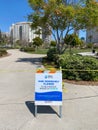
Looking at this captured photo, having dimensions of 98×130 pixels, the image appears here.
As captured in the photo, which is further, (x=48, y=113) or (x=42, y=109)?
(x=42, y=109)

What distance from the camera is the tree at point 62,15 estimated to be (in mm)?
19656

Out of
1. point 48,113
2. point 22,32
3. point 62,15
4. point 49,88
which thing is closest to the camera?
point 49,88

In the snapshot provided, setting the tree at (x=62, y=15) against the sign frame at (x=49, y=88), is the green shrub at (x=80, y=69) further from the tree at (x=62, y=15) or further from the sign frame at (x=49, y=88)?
the tree at (x=62, y=15)

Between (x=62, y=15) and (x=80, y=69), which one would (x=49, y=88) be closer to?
(x=80, y=69)

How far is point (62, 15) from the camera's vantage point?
782 inches

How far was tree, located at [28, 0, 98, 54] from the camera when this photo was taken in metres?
19.7

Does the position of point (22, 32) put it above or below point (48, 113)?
above

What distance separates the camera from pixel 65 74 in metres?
12.0

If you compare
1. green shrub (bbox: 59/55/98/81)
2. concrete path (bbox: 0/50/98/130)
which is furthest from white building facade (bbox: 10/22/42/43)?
concrete path (bbox: 0/50/98/130)

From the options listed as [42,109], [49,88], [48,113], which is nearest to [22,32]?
[42,109]

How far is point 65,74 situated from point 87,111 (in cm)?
552

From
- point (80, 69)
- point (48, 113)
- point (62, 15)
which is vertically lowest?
point (48, 113)

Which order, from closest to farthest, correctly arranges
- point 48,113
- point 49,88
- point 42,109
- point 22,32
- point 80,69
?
point 49,88 < point 48,113 < point 42,109 < point 80,69 < point 22,32

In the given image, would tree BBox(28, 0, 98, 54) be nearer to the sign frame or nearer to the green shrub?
the green shrub
